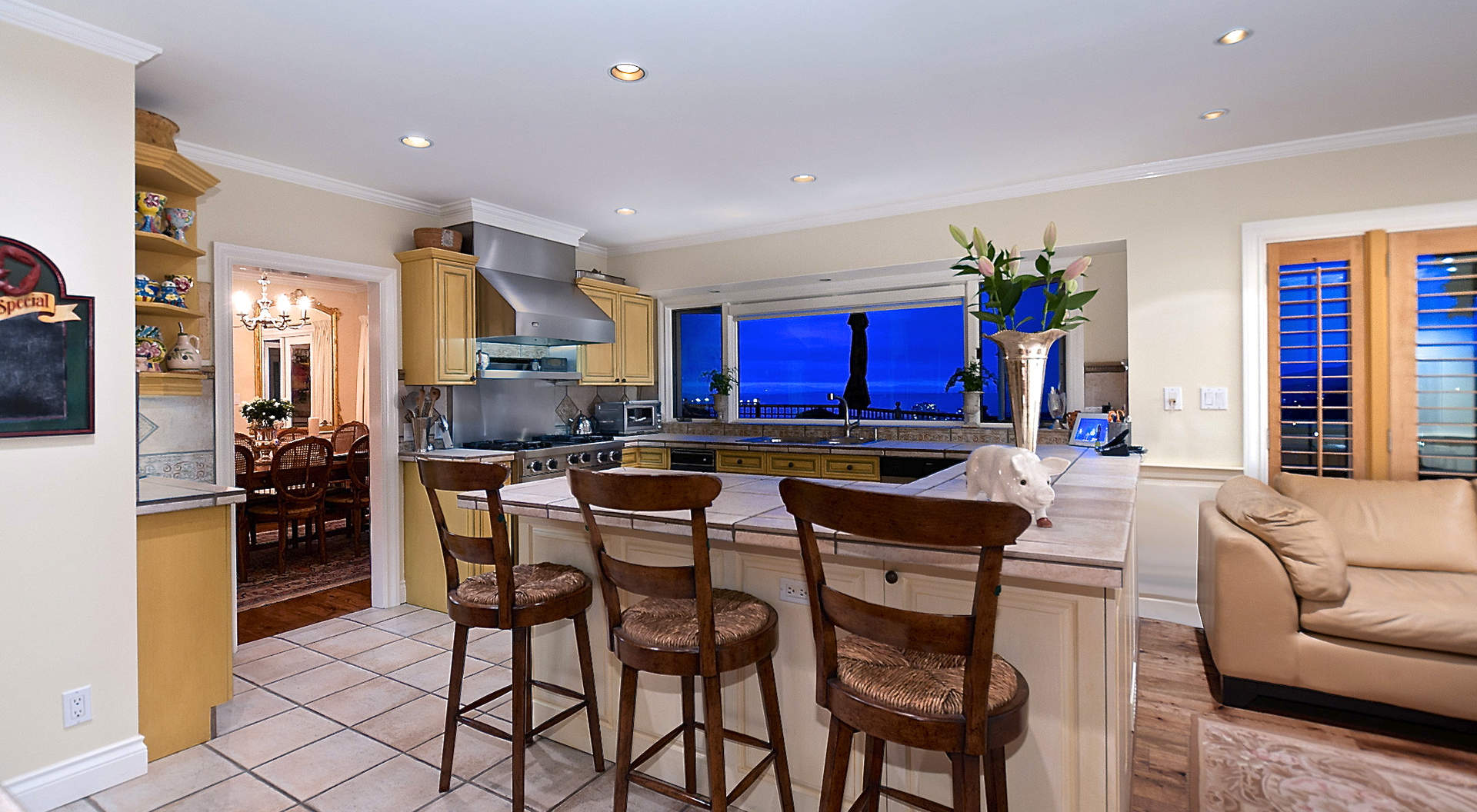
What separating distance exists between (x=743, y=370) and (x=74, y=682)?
171 inches

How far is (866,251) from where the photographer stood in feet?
15.8

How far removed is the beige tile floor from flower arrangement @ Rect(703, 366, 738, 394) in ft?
9.33

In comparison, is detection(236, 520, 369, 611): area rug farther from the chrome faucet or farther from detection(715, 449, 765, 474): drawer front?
the chrome faucet

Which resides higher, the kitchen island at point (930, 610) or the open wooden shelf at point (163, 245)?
the open wooden shelf at point (163, 245)

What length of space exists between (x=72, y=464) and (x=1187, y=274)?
4.97 meters

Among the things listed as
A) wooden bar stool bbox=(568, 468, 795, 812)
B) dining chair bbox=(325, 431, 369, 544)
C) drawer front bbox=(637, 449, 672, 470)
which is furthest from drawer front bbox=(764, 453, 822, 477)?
dining chair bbox=(325, 431, 369, 544)

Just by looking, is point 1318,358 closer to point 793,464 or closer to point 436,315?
point 793,464

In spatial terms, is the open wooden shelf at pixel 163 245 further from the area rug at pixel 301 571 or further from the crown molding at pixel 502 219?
the area rug at pixel 301 571

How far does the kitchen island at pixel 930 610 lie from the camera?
60.1 inches

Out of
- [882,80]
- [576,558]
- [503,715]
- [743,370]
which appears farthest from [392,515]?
[882,80]

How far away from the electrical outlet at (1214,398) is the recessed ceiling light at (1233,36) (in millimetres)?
1931

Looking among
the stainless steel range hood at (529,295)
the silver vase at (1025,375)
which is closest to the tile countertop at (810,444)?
the stainless steel range hood at (529,295)

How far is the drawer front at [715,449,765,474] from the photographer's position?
195 inches

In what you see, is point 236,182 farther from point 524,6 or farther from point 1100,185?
point 1100,185
